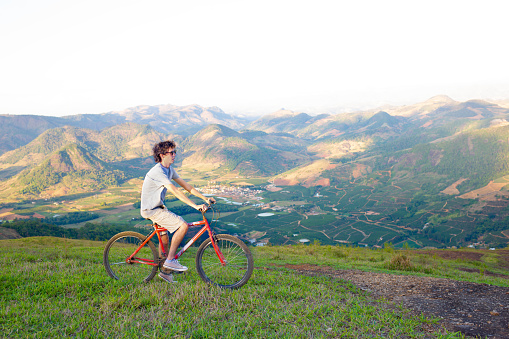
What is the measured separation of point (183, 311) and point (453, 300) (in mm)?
6856

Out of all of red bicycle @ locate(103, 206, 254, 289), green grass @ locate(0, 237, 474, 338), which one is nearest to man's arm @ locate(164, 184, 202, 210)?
red bicycle @ locate(103, 206, 254, 289)

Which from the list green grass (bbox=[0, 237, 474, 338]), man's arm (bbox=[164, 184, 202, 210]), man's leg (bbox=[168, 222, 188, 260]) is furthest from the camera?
man's leg (bbox=[168, 222, 188, 260])

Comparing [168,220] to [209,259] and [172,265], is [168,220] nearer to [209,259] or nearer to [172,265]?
[172,265]

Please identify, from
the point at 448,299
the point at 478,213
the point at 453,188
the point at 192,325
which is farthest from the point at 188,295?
the point at 453,188

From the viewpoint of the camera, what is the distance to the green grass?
4.61 metres

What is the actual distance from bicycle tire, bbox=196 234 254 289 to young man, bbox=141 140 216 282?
0.57 m

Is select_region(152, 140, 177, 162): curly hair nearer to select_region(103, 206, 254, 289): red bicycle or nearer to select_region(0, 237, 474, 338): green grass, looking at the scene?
select_region(103, 206, 254, 289): red bicycle

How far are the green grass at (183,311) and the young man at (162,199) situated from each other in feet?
2.84

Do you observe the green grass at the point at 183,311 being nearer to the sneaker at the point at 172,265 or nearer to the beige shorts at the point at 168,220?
the sneaker at the point at 172,265

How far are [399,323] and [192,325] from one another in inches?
163

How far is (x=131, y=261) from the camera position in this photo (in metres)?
7.67

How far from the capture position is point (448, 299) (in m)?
7.20

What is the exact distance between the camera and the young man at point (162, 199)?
258 inches

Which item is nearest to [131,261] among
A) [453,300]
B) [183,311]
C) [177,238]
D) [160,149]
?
[177,238]
